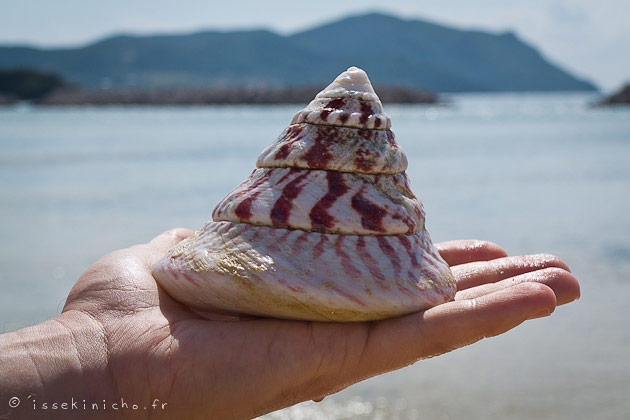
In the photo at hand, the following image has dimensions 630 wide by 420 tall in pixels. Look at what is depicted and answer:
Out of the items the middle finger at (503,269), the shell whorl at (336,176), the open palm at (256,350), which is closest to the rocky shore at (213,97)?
the middle finger at (503,269)

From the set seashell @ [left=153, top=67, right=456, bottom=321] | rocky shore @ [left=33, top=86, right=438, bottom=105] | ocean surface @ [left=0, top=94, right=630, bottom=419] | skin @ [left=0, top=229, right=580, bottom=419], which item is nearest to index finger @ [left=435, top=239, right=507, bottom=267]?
seashell @ [left=153, top=67, right=456, bottom=321]

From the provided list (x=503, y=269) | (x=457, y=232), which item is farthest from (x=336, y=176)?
(x=457, y=232)

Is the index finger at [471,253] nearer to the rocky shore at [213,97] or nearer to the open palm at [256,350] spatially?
the open palm at [256,350]

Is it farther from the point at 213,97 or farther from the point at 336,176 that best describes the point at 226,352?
the point at 213,97

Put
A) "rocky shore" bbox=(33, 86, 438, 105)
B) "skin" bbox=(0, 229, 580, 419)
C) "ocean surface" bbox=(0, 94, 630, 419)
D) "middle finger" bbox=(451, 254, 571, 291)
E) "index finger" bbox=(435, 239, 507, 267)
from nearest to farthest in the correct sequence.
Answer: "skin" bbox=(0, 229, 580, 419) < "middle finger" bbox=(451, 254, 571, 291) < "index finger" bbox=(435, 239, 507, 267) < "ocean surface" bbox=(0, 94, 630, 419) < "rocky shore" bbox=(33, 86, 438, 105)

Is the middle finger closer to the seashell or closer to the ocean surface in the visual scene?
the seashell

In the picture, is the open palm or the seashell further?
the seashell
